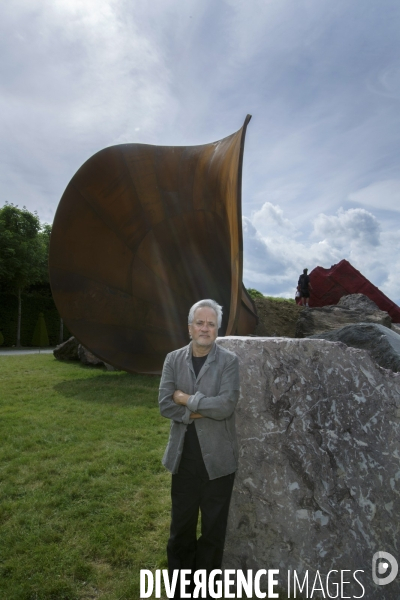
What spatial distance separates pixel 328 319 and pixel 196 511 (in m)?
5.67

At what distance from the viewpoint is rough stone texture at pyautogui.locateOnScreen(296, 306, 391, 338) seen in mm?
6832

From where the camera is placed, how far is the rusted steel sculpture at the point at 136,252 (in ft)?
23.0

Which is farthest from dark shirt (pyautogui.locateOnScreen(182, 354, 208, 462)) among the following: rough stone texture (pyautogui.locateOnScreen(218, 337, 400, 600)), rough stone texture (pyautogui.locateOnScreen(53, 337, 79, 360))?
rough stone texture (pyautogui.locateOnScreen(53, 337, 79, 360))

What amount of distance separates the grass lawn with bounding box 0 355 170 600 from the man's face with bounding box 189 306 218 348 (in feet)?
4.08

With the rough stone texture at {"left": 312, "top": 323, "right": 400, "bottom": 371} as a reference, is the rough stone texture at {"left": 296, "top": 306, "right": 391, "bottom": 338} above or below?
above

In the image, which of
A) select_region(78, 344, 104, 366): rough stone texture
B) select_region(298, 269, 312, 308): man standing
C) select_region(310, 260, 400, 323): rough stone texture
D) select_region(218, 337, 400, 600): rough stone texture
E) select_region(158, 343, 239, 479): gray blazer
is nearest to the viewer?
select_region(158, 343, 239, 479): gray blazer

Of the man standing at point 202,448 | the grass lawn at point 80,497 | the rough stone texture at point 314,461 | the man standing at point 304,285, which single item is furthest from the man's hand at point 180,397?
the man standing at point 304,285

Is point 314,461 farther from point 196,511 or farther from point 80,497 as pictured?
point 80,497

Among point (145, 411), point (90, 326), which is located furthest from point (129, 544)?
point (90, 326)

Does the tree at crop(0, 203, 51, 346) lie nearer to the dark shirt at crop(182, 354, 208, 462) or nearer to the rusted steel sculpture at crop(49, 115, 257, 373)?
the rusted steel sculpture at crop(49, 115, 257, 373)

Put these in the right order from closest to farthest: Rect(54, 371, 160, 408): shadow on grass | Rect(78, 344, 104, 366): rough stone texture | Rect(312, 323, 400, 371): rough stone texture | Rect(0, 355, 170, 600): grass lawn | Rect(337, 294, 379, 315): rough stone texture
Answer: Rect(0, 355, 170, 600): grass lawn < Rect(312, 323, 400, 371): rough stone texture < Rect(54, 371, 160, 408): shadow on grass < Rect(78, 344, 104, 366): rough stone texture < Rect(337, 294, 379, 315): rough stone texture

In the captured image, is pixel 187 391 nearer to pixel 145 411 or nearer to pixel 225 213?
pixel 145 411

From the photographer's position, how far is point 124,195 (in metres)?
7.13

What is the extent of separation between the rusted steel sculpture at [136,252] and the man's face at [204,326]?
4.72 m
